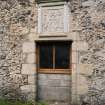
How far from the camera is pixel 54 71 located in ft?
24.2

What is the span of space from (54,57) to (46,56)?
203 millimetres

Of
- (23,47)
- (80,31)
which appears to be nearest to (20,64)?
(23,47)

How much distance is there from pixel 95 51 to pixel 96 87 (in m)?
0.80

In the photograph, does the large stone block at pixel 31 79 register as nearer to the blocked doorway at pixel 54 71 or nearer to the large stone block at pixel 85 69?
the blocked doorway at pixel 54 71

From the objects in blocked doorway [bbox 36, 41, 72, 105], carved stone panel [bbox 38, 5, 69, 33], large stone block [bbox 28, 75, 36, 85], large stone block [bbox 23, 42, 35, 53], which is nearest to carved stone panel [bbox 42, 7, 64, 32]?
carved stone panel [bbox 38, 5, 69, 33]

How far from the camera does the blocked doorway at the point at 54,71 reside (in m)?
7.29

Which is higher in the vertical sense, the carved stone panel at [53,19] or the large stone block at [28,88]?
the carved stone panel at [53,19]

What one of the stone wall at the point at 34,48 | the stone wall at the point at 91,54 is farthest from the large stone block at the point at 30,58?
the stone wall at the point at 91,54

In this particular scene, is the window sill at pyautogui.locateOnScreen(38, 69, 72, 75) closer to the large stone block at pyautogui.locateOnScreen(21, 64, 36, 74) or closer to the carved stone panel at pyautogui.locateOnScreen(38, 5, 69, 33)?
the large stone block at pyautogui.locateOnScreen(21, 64, 36, 74)

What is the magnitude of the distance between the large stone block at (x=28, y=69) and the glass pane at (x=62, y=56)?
550 mm

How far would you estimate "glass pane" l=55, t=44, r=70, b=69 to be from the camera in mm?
7355

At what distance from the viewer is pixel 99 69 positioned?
686cm

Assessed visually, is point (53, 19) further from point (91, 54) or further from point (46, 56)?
point (91, 54)

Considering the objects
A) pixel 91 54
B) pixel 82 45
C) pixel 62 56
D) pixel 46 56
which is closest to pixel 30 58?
pixel 46 56
